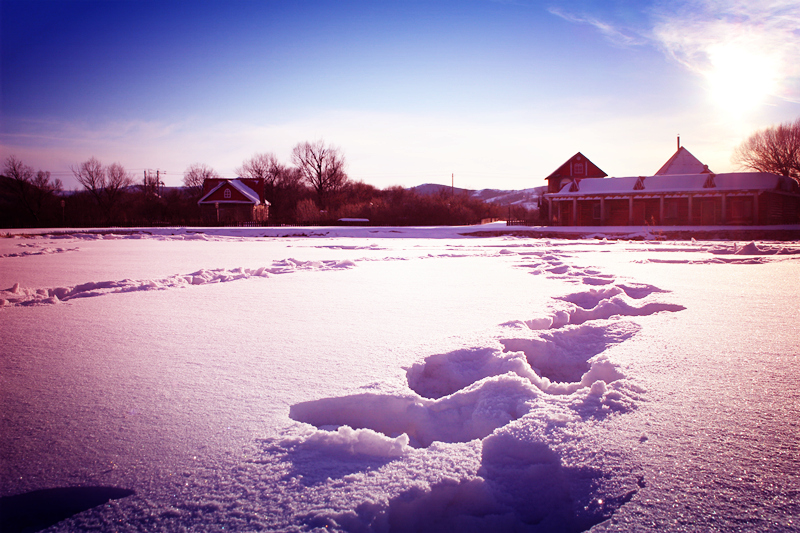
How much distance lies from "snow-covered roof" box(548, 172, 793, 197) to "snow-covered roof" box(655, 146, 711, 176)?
6155 mm

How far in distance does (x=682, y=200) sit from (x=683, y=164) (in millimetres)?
7835

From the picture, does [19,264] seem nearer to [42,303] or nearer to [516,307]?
[42,303]

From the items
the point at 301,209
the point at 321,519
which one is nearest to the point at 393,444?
the point at 321,519

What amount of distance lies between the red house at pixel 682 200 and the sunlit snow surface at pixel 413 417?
2336 centimetres

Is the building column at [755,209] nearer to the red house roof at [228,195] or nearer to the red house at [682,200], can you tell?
the red house at [682,200]

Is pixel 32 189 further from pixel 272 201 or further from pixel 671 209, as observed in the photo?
pixel 671 209

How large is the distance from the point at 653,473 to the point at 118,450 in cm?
175

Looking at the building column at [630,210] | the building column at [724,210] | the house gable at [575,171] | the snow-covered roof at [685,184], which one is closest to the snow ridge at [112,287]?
the building column at [630,210]

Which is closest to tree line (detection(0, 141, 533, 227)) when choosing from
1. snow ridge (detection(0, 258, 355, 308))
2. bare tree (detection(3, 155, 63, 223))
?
bare tree (detection(3, 155, 63, 223))

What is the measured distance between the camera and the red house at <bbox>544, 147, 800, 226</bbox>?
23375 millimetres

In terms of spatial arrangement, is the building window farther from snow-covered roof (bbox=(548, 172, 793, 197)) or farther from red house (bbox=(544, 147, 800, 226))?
snow-covered roof (bbox=(548, 172, 793, 197))

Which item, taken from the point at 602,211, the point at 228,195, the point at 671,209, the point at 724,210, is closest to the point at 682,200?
the point at 671,209

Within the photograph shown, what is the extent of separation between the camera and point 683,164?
104 ft

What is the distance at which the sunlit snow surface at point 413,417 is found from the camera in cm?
121
